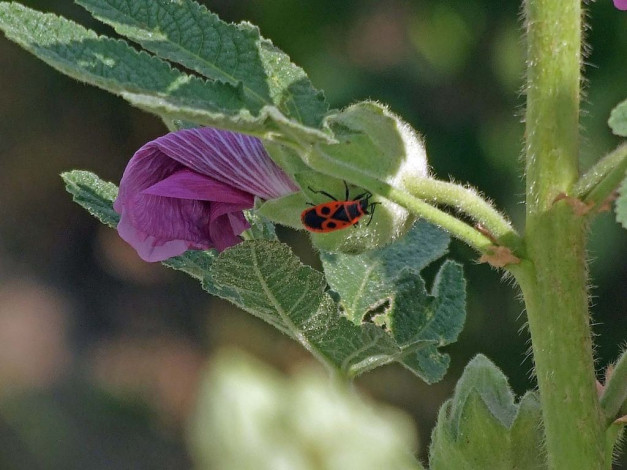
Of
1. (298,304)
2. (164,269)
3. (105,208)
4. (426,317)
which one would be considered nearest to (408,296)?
(426,317)

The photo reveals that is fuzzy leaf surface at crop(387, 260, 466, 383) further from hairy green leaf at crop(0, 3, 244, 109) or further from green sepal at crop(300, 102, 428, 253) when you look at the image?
hairy green leaf at crop(0, 3, 244, 109)

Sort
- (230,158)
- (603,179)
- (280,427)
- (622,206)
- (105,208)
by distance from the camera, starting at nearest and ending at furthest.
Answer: (280,427), (622,206), (603,179), (230,158), (105,208)

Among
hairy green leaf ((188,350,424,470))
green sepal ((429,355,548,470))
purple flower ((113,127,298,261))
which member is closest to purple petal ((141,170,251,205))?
purple flower ((113,127,298,261))

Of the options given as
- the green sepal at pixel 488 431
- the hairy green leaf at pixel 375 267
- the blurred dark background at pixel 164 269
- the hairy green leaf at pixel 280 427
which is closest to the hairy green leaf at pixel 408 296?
the hairy green leaf at pixel 375 267

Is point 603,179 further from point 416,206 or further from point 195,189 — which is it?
point 195,189

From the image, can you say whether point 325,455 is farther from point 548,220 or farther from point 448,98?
point 448,98
